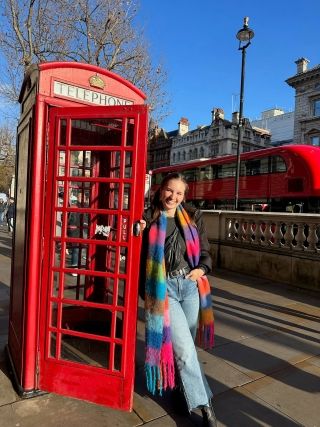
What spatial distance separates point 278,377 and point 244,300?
9.06 ft

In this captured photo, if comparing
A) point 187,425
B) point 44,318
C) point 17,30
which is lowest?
point 187,425

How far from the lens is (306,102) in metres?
41.8

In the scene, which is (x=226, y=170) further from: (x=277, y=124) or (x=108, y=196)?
(x=277, y=124)

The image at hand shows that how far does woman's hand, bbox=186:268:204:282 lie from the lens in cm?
273

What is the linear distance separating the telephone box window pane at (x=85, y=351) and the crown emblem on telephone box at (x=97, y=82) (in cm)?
240

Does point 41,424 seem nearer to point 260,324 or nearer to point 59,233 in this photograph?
point 59,233

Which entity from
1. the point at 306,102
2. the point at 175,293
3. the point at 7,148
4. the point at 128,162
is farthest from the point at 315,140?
the point at 175,293

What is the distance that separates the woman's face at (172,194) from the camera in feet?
9.23

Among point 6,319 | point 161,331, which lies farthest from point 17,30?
point 161,331

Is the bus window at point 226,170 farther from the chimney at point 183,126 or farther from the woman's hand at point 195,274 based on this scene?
the chimney at point 183,126

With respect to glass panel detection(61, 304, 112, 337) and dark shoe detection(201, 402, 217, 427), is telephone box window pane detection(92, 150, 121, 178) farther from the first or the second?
dark shoe detection(201, 402, 217, 427)

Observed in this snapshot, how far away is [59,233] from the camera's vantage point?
3107 mm

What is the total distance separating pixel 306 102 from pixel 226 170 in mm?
27929

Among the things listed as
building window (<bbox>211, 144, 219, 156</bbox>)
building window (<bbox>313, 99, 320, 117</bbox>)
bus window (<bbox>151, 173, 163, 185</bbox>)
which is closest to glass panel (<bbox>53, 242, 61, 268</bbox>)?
bus window (<bbox>151, 173, 163, 185</bbox>)
